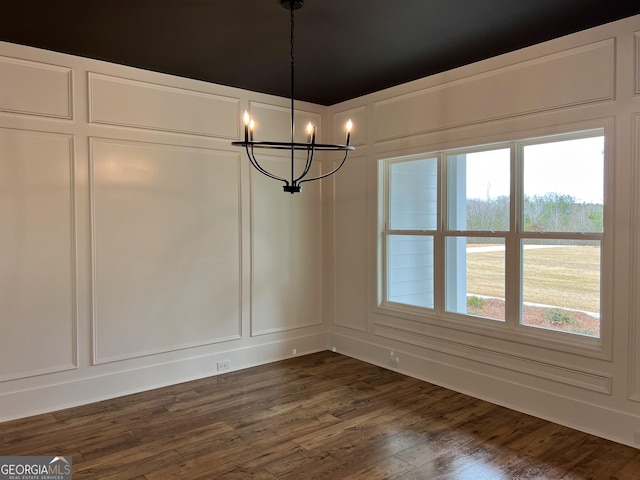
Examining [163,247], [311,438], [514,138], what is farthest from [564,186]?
[163,247]

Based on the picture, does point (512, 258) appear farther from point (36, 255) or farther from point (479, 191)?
point (36, 255)

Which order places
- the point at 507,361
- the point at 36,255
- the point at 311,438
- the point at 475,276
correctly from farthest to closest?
the point at 475,276, the point at 507,361, the point at 36,255, the point at 311,438

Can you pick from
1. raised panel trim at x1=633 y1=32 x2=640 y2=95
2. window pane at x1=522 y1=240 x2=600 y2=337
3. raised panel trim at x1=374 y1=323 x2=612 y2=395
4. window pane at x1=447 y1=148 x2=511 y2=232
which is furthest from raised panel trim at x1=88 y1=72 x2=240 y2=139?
raised panel trim at x1=633 y1=32 x2=640 y2=95

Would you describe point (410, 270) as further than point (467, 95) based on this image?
Yes

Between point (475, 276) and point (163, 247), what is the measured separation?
276cm

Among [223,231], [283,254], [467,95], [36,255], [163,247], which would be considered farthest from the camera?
[283,254]

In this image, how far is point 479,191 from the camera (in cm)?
397

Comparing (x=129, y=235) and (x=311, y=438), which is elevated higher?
(x=129, y=235)

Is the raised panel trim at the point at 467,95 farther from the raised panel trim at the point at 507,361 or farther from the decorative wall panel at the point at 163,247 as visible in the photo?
the raised panel trim at the point at 507,361

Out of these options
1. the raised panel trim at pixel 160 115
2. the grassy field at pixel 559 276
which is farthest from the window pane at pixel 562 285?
the raised panel trim at pixel 160 115

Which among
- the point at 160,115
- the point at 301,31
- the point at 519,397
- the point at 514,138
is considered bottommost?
the point at 519,397

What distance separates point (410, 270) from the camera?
15.0ft

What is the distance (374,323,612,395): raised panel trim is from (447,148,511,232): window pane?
102cm

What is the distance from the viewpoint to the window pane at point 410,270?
14.5ft
